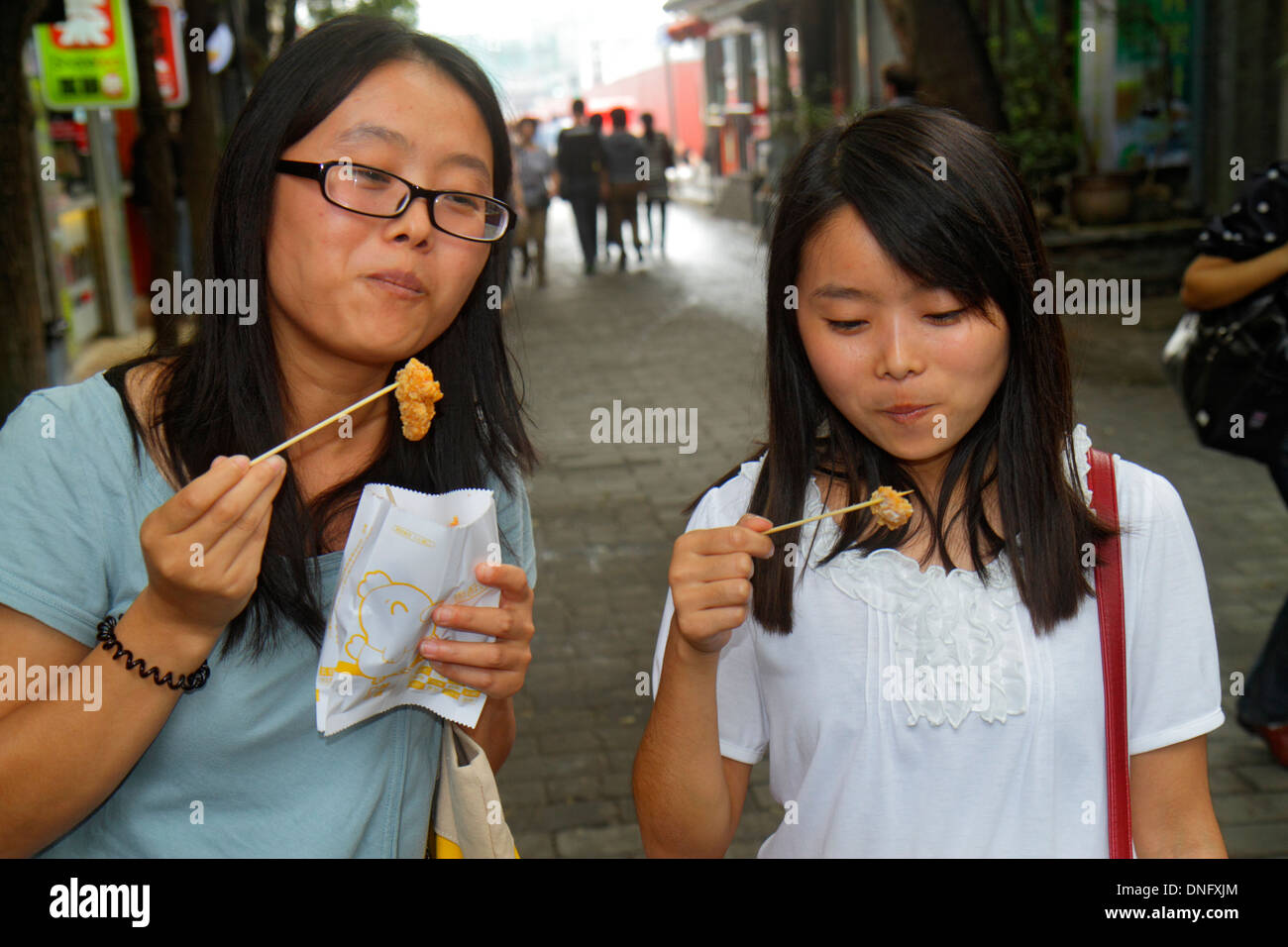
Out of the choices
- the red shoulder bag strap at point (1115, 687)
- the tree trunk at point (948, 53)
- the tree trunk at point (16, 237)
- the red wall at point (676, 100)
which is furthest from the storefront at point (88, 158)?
the red wall at point (676, 100)

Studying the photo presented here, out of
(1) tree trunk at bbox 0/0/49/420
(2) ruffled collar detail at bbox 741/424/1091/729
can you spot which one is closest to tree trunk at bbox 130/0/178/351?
(1) tree trunk at bbox 0/0/49/420

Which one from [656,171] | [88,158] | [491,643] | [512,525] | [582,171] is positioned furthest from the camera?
[656,171]

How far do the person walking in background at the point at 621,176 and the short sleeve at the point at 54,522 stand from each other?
1650 cm

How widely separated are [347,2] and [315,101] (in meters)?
28.0

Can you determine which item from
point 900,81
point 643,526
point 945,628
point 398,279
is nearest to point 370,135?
point 398,279

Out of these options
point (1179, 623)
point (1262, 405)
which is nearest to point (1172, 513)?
point (1179, 623)

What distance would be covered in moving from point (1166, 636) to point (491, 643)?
3.10 ft

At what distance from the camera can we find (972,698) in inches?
70.1

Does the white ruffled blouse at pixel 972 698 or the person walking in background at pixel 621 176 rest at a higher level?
the person walking in background at pixel 621 176

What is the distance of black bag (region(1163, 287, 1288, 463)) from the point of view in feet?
12.9

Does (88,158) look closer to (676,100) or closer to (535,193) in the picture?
(535,193)

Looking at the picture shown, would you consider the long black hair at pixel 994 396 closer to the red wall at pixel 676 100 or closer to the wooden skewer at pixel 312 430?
the wooden skewer at pixel 312 430

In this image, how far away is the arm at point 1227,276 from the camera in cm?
390

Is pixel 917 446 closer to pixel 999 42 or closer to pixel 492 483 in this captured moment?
pixel 492 483
